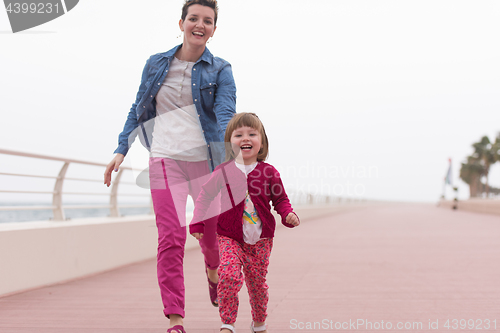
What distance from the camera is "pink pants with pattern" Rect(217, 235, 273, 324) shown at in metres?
2.96

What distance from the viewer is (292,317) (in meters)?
3.94

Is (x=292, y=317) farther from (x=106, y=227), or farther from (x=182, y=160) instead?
(x=106, y=227)

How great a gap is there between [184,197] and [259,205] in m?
0.58

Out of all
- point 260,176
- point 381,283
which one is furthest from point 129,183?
point 260,176

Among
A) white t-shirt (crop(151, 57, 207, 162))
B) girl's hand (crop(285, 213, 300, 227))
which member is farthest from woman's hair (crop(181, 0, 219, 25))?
girl's hand (crop(285, 213, 300, 227))

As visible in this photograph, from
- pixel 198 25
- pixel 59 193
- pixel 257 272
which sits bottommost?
pixel 59 193

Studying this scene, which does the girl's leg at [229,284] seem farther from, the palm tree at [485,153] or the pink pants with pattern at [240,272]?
the palm tree at [485,153]

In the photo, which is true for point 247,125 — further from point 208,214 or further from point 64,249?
point 64,249

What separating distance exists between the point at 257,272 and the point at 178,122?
107cm


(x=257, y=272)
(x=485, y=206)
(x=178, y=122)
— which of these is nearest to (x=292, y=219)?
(x=257, y=272)

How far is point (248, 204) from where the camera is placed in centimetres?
316

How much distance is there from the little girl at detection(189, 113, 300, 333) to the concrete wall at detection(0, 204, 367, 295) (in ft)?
8.84

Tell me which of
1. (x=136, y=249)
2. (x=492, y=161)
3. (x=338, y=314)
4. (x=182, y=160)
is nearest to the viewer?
(x=182, y=160)

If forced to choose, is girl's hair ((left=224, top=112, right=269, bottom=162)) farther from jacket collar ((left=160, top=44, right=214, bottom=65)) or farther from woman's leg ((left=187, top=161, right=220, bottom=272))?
jacket collar ((left=160, top=44, right=214, bottom=65))
